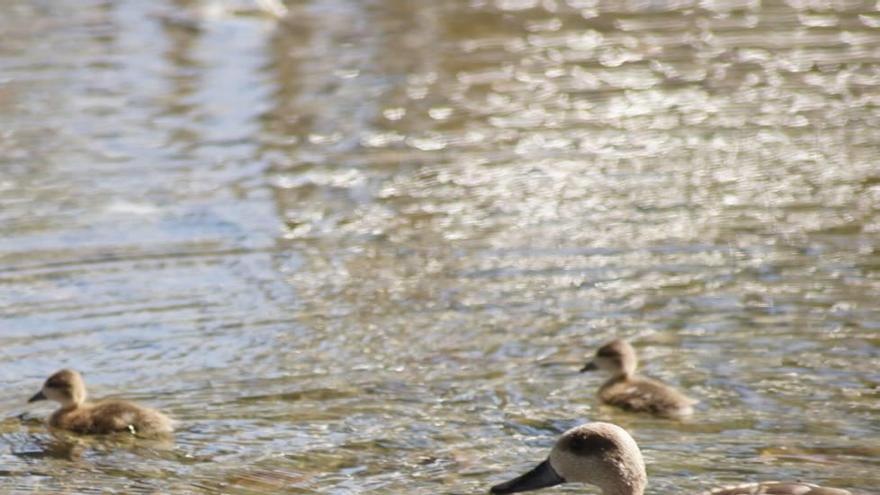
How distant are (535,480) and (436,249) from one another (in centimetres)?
377

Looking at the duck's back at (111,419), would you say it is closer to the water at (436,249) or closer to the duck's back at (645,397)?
the water at (436,249)

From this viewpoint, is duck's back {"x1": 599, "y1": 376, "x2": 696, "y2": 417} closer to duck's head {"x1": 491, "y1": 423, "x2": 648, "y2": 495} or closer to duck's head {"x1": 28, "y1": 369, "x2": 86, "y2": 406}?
duck's head {"x1": 491, "y1": 423, "x2": 648, "y2": 495}

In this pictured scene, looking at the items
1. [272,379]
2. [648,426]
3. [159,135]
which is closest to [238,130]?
[159,135]

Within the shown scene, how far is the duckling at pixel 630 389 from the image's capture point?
7.58 metres

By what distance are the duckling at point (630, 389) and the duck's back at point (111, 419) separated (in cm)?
190

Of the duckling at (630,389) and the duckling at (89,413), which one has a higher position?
the duckling at (89,413)

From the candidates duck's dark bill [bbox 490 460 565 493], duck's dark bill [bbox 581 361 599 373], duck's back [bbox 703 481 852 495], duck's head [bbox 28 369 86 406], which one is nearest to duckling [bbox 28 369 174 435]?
duck's head [bbox 28 369 86 406]

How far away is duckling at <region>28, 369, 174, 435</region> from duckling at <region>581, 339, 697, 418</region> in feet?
6.22

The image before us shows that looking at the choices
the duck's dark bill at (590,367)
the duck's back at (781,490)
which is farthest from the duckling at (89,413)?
the duck's back at (781,490)

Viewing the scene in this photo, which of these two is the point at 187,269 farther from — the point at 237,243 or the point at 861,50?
the point at 861,50

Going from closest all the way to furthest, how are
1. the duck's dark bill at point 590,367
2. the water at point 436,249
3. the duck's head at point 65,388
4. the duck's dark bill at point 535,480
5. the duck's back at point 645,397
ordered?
1. the duck's dark bill at point 535,480
2. the water at point 436,249
3. the duck's back at point 645,397
4. the duck's head at point 65,388
5. the duck's dark bill at point 590,367

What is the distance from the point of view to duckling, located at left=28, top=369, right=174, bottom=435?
743 cm

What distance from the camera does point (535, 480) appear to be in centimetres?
636

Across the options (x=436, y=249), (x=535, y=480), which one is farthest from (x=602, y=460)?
(x=436, y=249)
